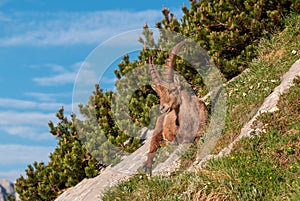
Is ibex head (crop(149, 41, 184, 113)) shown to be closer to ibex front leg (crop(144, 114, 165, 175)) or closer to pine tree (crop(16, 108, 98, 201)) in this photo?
ibex front leg (crop(144, 114, 165, 175))

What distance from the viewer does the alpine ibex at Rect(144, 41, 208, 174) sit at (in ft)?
38.5

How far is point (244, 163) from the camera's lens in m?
9.14

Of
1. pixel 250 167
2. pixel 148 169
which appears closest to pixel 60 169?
pixel 148 169

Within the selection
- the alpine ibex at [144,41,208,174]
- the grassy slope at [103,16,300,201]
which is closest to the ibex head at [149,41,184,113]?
the alpine ibex at [144,41,208,174]

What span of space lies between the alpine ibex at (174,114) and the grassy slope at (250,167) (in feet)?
2.80

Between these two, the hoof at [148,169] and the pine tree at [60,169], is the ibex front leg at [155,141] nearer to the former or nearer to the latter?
the hoof at [148,169]

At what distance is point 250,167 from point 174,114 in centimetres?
345

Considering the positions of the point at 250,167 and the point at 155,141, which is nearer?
the point at 250,167

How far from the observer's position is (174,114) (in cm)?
1208

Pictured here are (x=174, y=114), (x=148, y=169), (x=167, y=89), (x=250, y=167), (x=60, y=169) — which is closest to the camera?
(x=250, y=167)

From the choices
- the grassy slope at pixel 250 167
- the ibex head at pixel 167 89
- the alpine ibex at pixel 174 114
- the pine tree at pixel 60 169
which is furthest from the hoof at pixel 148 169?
the pine tree at pixel 60 169

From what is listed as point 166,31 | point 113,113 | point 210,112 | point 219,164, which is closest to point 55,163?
point 113,113

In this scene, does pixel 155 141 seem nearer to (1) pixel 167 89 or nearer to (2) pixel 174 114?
(2) pixel 174 114

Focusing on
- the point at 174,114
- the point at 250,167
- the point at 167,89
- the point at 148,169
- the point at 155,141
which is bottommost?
the point at 250,167
